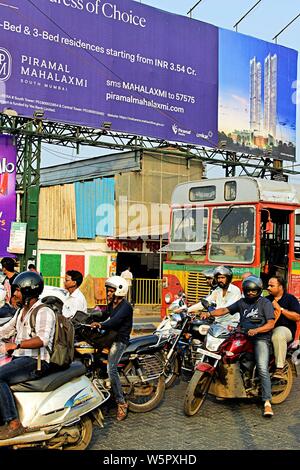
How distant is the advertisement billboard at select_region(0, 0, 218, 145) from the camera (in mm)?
17906

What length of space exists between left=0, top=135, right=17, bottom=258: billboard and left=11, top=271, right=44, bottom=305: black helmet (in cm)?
1345

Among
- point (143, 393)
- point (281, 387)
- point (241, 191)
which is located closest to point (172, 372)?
point (143, 393)

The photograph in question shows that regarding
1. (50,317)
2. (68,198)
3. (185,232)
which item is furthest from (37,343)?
(68,198)

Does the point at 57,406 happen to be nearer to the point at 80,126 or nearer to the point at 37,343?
the point at 37,343

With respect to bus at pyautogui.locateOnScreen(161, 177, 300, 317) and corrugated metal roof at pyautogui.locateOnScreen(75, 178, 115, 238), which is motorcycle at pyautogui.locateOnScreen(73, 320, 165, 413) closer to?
bus at pyautogui.locateOnScreen(161, 177, 300, 317)

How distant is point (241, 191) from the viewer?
9977 mm

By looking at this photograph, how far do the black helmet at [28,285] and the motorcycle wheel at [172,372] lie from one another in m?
3.06

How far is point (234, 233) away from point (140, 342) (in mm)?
3860

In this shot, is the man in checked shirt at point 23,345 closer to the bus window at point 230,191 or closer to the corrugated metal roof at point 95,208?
the bus window at point 230,191

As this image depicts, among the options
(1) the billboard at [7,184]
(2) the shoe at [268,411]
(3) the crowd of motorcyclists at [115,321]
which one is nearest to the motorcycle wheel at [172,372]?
(3) the crowd of motorcyclists at [115,321]

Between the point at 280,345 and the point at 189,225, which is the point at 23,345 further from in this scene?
the point at 189,225

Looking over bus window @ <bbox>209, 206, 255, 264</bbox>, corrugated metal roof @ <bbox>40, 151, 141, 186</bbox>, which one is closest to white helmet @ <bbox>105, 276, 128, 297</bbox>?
bus window @ <bbox>209, 206, 255, 264</bbox>

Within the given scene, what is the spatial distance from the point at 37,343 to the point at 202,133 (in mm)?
19168

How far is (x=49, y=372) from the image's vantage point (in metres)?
4.67
